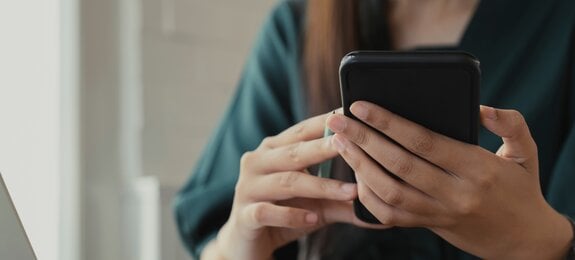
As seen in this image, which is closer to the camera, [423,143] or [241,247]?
[423,143]

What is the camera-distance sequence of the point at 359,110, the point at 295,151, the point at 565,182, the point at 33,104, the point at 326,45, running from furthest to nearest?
the point at 33,104, the point at 326,45, the point at 565,182, the point at 295,151, the point at 359,110

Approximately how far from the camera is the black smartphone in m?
0.45

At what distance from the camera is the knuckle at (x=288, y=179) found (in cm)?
56

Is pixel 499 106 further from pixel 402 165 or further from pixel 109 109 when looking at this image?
pixel 109 109

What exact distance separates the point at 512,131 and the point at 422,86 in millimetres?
61

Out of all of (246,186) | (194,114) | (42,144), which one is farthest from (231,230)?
(194,114)

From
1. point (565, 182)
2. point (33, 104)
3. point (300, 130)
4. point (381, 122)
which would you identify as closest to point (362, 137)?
point (381, 122)

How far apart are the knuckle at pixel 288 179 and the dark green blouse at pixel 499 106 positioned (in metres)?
0.17

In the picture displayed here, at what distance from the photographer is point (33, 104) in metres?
1.00

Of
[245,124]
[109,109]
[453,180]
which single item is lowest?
[109,109]

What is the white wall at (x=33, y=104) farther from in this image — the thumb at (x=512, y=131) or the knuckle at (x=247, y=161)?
the thumb at (x=512, y=131)

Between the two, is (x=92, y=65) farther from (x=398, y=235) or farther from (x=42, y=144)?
(x=398, y=235)

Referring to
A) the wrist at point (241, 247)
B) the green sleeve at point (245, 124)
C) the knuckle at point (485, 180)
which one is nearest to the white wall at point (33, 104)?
the green sleeve at point (245, 124)

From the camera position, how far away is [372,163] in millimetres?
481
